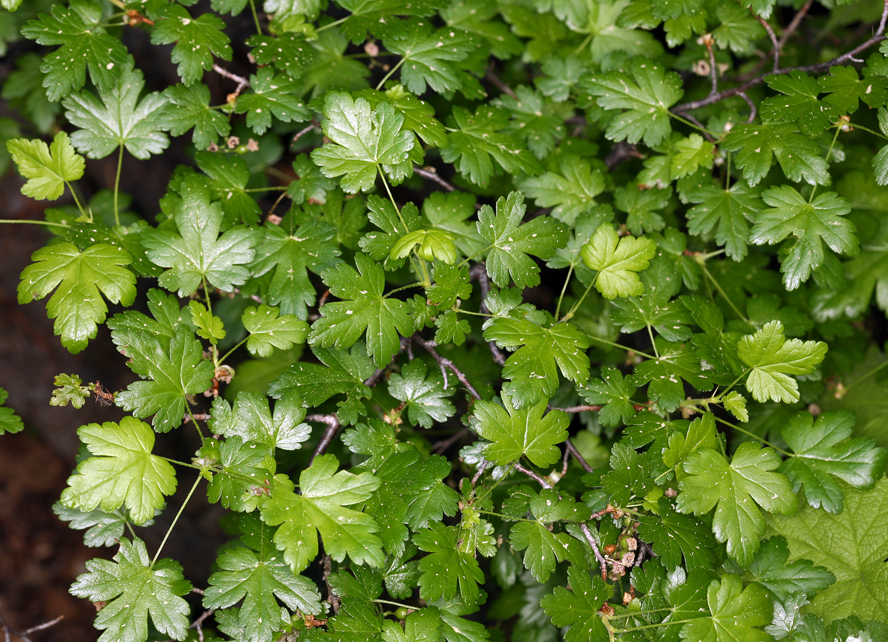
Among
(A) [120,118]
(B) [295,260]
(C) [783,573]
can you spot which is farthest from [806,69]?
(A) [120,118]

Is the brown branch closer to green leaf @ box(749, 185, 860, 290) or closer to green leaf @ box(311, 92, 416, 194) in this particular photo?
green leaf @ box(749, 185, 860, 290)

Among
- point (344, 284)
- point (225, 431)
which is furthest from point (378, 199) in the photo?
point (225, 431)

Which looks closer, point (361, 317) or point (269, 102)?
point (361, 317)

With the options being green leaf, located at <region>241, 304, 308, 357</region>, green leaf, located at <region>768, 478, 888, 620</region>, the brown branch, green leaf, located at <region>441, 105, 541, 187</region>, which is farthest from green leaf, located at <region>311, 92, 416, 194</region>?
green leaf, located at <region>768, 478, 888, 620</region>

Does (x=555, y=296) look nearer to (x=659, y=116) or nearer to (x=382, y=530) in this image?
(x=659, y=116)

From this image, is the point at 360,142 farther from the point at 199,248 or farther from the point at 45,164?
the point at 45,164

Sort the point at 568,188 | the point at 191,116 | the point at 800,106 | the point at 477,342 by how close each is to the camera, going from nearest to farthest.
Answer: the point at 800,106 → the point at 191,116 → the point at 568,188 → the point at 477,342

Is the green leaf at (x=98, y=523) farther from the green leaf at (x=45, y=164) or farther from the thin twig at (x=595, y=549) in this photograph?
the thin twig at (x=595, y=549)
